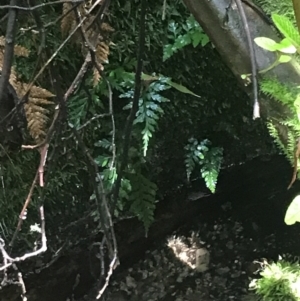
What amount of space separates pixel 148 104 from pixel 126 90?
77 millimetres

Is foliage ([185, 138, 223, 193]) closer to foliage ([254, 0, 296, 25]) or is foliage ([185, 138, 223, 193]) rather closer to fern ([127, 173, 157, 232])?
fern ([127, 173, 157, 232])

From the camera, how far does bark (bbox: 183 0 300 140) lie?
0.89 metres

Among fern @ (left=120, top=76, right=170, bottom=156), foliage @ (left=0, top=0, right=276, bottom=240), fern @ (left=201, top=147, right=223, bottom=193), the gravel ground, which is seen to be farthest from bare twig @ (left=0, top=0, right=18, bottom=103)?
the gravel ground

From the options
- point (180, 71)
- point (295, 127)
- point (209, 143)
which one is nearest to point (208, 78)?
point (180, 71)

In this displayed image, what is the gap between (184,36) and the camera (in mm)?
1374

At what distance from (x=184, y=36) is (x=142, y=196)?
0.52 meters

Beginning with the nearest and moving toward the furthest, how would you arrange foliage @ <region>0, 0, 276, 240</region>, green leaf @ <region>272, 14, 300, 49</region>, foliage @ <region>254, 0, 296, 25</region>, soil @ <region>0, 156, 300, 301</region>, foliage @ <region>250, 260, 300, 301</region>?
green leaf @ <region>272, 14, 300, 49</region>
foliage @ <region>254, 0, 296, 25</region>
foliage @ <region>250, 260, 300, 301</region>
foliage @ <region>0, 0, 276, 240</region>
soil @ <region>0, 156, 300, 301</region>

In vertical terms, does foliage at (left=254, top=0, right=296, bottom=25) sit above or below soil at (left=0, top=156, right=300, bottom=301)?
above

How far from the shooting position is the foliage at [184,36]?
1.36 meters

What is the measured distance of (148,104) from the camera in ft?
4.69

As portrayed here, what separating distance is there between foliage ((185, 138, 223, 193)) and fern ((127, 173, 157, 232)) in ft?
0.47

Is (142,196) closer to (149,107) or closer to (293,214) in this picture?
(149,107)

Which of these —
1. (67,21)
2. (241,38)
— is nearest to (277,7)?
(241,38)

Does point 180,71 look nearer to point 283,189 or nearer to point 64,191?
point 64,191
